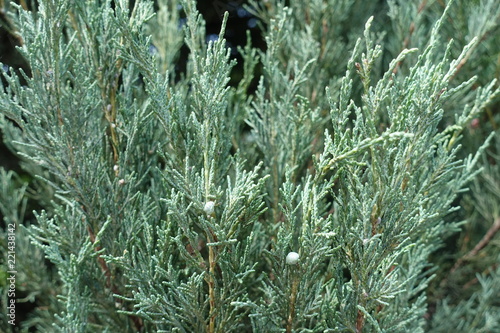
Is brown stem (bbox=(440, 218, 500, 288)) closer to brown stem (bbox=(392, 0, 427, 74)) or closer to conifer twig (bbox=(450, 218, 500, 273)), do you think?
conifer twig (bbox=(450, 218, 500, 273))

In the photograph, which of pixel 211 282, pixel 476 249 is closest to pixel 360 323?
pixel 211 282

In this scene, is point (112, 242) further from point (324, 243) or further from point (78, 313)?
point (324, 243)

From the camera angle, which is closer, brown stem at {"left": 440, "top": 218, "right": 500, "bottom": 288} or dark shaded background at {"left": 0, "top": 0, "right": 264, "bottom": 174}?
brown stem at {"left": 440, "top": 218, "right": 500, "bottom": 288}

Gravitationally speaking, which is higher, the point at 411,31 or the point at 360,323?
the point at 411,31

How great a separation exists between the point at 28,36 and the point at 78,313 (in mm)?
1043

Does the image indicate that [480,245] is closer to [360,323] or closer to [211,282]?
[360,323]

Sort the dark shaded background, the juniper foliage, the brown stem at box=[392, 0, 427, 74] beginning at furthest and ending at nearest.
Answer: the dark shaded background
the brown stem at box=[392, 0, 427, 74]
the juniper foliage

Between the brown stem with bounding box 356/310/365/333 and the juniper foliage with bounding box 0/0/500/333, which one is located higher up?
the juniper foliage with bounding box 0/0/500/333

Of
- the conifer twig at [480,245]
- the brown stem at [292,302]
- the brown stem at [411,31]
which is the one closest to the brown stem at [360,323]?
the brown stem at [292,302]

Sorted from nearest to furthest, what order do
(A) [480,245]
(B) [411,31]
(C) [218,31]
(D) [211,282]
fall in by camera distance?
(D) [211,282] → (B) [411,31] → (A) [480,245] → (C) [218,31]

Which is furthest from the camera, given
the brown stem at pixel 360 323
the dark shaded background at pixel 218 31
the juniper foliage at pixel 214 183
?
the dark shaded background at pixel 218 31

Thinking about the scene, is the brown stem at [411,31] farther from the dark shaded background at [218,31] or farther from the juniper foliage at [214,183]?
the dark shaded background at [218,31]

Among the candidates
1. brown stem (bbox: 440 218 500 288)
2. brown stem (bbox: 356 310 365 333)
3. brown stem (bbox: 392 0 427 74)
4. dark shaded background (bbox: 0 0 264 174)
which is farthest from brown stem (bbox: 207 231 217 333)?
dark shaded background (bbox: 0 0 264 174)

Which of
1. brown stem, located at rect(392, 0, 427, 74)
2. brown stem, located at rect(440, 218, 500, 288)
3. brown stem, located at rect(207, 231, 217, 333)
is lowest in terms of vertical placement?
brown stem, located at rect(440, 218, 500, 288)
